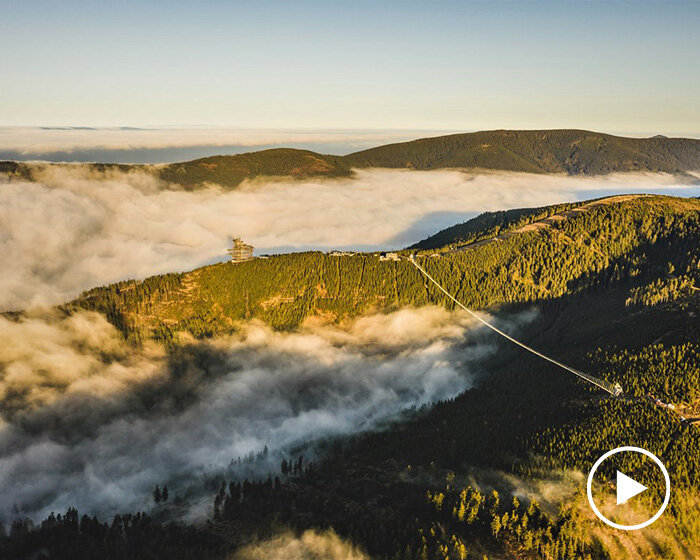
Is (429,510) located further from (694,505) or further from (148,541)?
(148,541)

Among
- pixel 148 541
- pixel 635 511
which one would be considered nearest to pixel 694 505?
pixel 635 511

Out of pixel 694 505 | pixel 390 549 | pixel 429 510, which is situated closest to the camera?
pixel 694 505

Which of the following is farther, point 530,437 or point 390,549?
point 530,437

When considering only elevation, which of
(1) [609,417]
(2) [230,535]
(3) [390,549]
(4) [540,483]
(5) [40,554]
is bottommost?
(5) [40,554]

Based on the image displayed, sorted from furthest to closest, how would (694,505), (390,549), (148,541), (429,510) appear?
(148,541) → (429,510) → (390,549) → (694,505)

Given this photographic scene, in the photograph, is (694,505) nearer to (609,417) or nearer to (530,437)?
(609,417)

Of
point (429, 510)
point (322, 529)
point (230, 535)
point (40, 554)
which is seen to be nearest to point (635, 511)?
point (429, 510)

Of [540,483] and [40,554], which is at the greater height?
[540,483]
